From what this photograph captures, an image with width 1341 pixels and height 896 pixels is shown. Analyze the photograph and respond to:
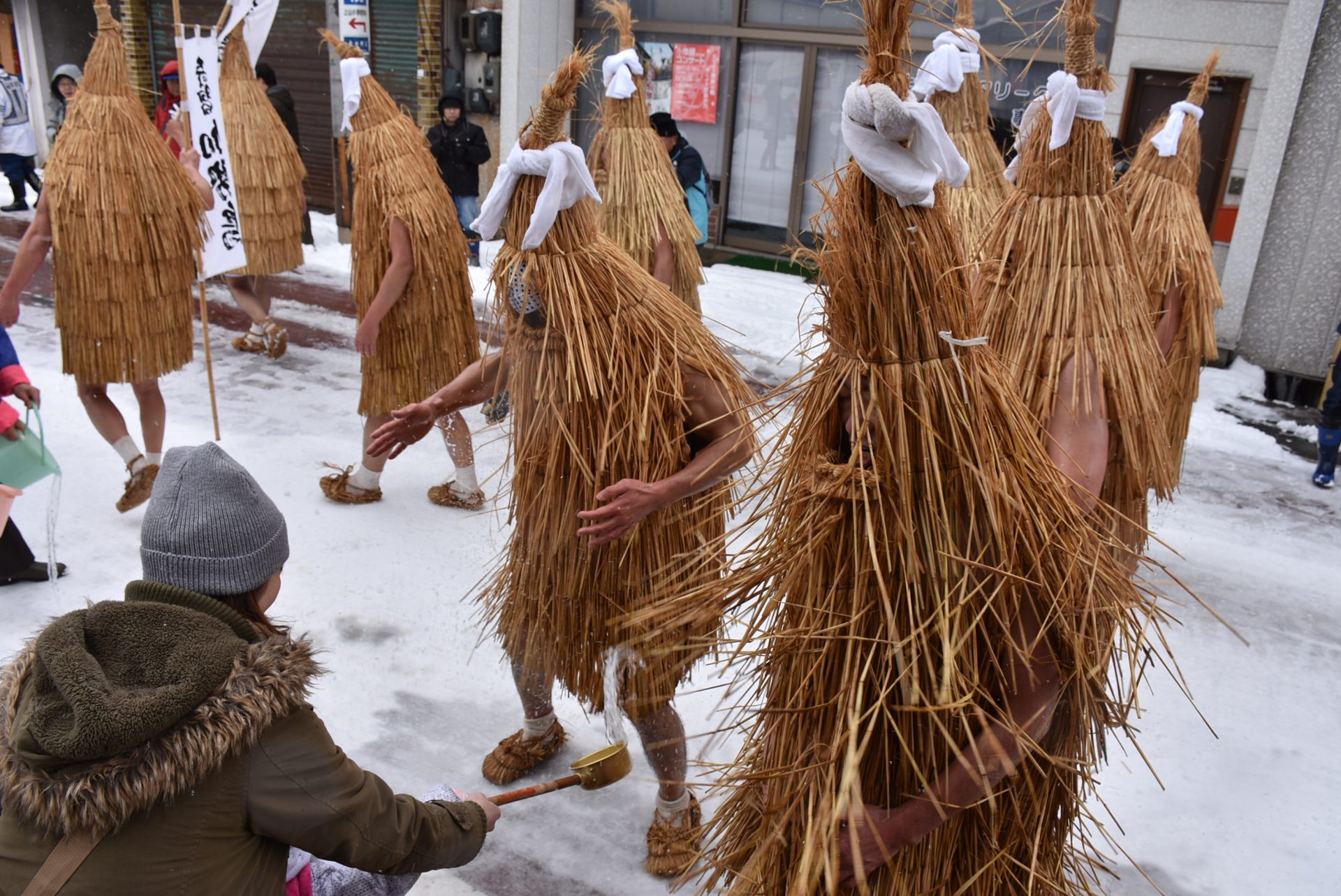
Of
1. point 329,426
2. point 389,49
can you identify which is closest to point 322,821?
point 329,426

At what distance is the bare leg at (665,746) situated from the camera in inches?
A: 101

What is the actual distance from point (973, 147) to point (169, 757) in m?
3.81

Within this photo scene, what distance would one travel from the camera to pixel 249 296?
6.41 m

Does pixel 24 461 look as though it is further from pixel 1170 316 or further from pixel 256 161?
pixel 1170 316

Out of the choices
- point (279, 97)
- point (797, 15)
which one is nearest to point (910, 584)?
point (279, 97)

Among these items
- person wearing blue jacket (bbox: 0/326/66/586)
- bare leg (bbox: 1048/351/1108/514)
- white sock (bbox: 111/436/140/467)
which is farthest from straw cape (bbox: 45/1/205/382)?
bare leg (bbox: 1048/351/1108/514)

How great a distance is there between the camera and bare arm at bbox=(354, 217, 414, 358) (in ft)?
13.5

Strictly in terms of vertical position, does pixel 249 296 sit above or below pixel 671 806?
above

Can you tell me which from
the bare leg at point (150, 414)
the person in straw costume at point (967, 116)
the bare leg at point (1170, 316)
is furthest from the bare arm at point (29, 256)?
the bare leg at point (1170, 316)

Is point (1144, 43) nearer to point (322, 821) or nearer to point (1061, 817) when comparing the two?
point (1061, 817)

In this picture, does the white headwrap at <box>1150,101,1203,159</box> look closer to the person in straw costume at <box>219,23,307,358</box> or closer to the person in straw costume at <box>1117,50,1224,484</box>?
the person in straw costume at <box>1117,50,1224,484</box>

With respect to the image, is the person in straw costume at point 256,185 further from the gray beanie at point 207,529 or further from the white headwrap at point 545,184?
the gray beanie at point 207,529

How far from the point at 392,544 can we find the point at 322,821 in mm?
2720

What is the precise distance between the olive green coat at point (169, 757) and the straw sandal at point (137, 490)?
3.08 metres
